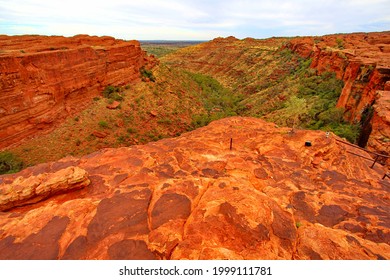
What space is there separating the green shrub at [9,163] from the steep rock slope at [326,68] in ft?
85.6

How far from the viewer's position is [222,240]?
4867 millimetres

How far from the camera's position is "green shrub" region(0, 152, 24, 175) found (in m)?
15.9

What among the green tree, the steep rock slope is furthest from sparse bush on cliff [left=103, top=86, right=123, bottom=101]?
the steep rock slope

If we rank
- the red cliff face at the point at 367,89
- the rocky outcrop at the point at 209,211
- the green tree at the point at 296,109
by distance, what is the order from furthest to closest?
the green tree at the point at 296,109 < the red cliff face at the point at 367,89 < the rocky outcrop at the point at 209,211

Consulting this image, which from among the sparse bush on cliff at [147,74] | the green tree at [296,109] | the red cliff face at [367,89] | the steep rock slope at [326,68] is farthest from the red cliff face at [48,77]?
the red cliff face at [367,89]

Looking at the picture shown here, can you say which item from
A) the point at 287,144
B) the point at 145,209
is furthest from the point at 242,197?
the point at 287,144

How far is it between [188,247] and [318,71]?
36.6 metres

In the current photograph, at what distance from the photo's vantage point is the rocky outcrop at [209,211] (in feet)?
15.9

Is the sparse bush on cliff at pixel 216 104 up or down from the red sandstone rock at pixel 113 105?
down

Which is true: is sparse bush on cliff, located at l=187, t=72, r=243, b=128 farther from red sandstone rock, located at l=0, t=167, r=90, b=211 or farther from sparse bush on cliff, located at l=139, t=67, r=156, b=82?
red sandstone rock, located at l=0, t=167, r=90, b=211

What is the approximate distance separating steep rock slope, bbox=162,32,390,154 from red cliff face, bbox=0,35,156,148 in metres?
23.9

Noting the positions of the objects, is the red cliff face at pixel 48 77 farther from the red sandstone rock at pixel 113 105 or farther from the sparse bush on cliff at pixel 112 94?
the red sandstone rock at pixel 113 105

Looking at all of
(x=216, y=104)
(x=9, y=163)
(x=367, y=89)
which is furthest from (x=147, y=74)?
(x=367, y=89)

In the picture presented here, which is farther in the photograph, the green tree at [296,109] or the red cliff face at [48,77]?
the green tree at [296,109]
